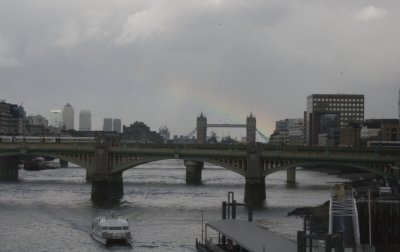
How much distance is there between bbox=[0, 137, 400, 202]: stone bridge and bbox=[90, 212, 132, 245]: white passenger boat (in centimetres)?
3266

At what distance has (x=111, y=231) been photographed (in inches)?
2504

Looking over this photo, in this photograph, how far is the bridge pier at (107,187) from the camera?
102 metres

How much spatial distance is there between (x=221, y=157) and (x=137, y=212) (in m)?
22.6

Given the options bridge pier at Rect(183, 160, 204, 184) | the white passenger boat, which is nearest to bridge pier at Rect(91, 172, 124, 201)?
the white passenger boat

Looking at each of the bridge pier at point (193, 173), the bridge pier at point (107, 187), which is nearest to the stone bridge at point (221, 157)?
the bridge pier at point (107, 187)

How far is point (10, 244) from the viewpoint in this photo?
2393 inches

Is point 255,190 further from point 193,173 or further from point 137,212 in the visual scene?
point 193,173

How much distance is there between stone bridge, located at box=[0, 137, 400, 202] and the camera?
320ft

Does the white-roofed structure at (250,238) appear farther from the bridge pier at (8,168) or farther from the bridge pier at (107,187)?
the bridge pier at (8,168)

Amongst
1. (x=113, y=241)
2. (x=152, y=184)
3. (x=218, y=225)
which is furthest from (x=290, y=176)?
(x=218, y=225)

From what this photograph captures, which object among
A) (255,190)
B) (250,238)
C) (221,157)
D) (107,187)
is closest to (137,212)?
(255,190)

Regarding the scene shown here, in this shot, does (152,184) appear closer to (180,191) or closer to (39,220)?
(180,191)

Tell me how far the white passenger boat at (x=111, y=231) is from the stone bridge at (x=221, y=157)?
3266 cm

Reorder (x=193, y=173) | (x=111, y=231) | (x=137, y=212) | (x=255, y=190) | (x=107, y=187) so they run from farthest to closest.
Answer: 1. (x=193, y=173)
2. (x=107, y=187)
3. (x=255, y=190)
4. (x=137, y=212)
5. (x=111, y=231)
